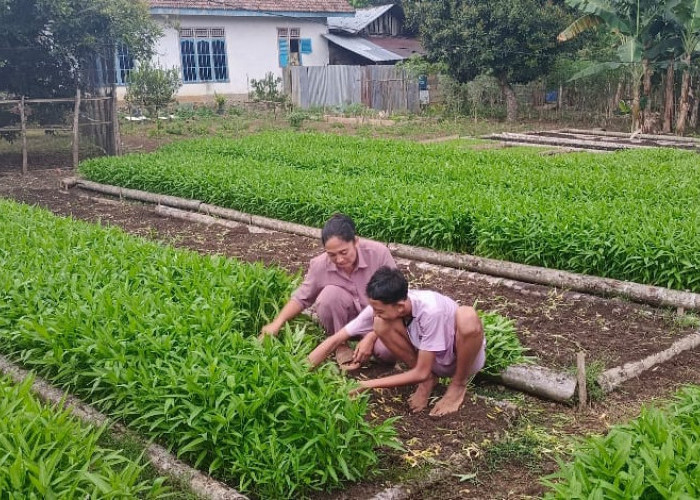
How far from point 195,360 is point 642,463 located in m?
2.49

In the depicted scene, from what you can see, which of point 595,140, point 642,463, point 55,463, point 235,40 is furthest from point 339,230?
point 235,40

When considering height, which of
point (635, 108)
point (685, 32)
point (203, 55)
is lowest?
point (635, 108)

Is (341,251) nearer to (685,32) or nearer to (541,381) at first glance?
(541,381)

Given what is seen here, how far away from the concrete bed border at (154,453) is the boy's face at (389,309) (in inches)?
50.8

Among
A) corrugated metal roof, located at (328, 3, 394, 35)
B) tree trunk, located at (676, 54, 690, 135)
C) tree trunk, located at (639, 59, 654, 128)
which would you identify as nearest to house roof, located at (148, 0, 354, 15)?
corrugated metal roof, located at (328, 3, 394, 35)

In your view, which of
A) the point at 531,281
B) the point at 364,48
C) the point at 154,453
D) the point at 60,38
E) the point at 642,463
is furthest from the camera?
the point at 364,48

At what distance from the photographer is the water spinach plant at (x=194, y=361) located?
3881 mm

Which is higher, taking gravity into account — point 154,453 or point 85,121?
point 85,121

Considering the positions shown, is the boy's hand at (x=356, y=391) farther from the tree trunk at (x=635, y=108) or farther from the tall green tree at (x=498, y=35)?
the tall green tree at (x=498, y=35)

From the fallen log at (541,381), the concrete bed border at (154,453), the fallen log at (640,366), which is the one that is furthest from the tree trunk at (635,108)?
the concrete bed border at (154,453)

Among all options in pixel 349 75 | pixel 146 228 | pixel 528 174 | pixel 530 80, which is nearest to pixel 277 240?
pixel 146 228

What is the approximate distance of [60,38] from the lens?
1642 cm

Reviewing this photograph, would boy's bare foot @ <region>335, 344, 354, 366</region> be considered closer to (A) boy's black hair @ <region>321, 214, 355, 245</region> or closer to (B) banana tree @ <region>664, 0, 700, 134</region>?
(A) boy's black hair @ <region>321, 214, 355, 245</region>

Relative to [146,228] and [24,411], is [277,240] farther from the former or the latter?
[24,411]
